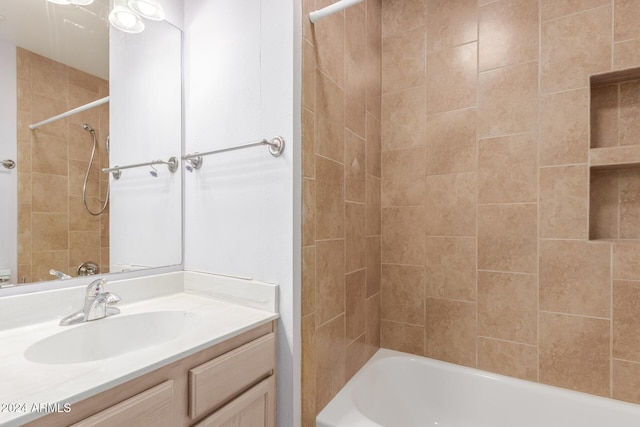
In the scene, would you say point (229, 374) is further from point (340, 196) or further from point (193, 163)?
point (193, 163)

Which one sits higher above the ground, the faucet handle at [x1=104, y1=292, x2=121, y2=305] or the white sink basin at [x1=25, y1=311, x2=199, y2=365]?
the faucet handle at [x1=104, y1=292, x2=121, y2=305]

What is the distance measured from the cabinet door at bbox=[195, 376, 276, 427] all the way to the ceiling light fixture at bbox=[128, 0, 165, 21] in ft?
5.27

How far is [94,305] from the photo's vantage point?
3.52 feet

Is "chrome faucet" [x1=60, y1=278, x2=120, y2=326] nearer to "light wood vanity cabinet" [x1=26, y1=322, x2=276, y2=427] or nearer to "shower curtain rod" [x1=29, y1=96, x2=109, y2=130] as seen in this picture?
"light wood vanity cabinet" [x1=26, y1=322, x2=276, y2=427]

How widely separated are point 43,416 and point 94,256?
777 millimetres

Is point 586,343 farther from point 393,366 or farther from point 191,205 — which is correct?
point 191,205

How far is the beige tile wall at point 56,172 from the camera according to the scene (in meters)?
1.04

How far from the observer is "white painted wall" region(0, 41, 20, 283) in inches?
38.8

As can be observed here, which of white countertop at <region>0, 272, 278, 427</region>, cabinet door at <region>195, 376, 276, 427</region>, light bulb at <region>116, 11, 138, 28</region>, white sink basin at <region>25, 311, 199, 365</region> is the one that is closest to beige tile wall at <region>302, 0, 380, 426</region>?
cabinet door at <region>195, 376, 276, 427</region>

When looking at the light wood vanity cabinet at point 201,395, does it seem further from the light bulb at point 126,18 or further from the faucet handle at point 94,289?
the light bulb at point 126,18

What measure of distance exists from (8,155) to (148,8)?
867 mm

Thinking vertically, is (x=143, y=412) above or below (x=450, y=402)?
above

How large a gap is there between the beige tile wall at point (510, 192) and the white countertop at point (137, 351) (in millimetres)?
308

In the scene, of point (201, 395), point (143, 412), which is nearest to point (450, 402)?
point (201, 395)
